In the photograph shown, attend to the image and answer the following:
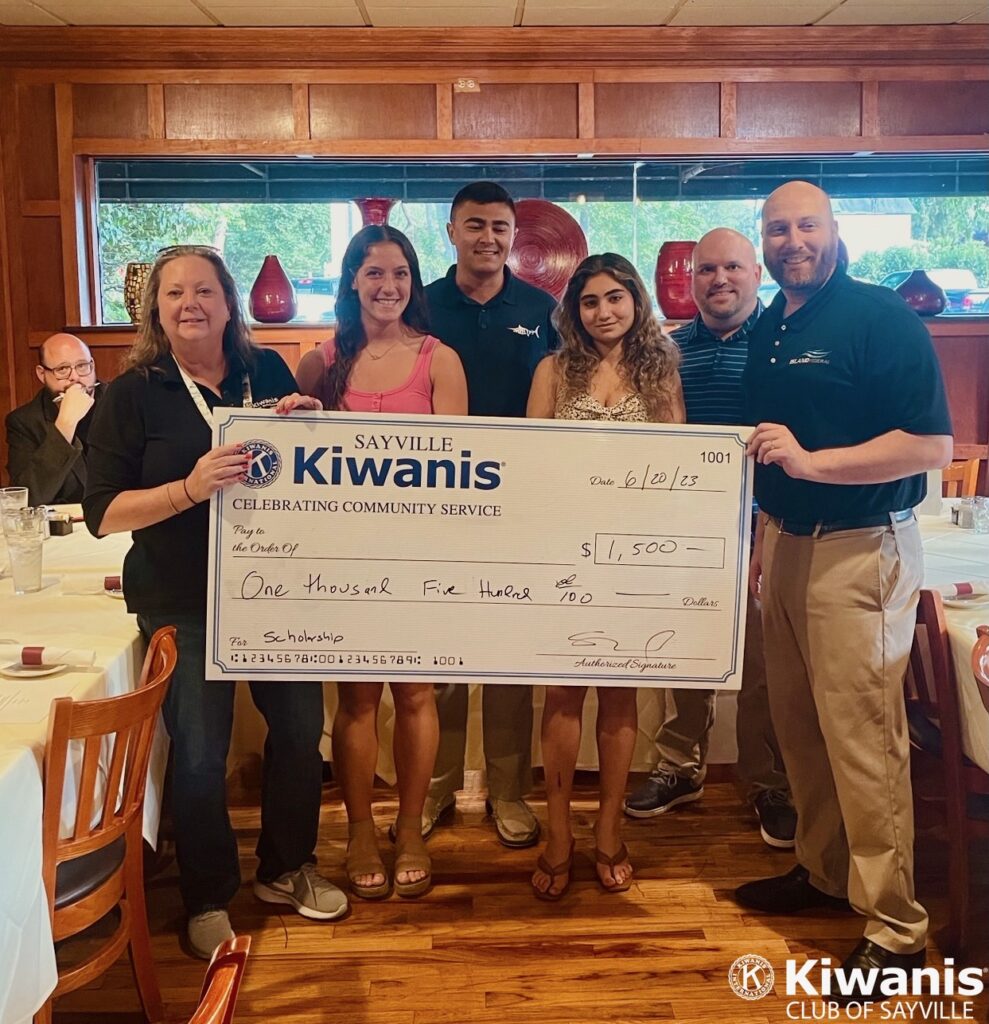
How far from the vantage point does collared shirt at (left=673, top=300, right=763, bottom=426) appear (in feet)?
7.95

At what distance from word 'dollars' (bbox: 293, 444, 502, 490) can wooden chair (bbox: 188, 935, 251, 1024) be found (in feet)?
4.22

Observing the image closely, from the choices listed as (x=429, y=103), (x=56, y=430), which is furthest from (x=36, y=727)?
(x=429, y=103)

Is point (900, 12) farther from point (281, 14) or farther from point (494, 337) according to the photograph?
point (494, 337)

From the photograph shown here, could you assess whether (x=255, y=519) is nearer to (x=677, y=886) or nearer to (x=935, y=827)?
(x=677, y=886)

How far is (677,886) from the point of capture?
2348 millimetres

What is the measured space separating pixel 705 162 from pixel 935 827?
337 cm

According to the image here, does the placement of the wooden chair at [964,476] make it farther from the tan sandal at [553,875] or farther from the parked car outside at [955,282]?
the tan sandal at [553,875]

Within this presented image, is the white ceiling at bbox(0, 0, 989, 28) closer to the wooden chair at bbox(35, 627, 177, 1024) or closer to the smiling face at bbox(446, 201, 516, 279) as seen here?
the smiling face at bbox(446, 201, 516, 279)

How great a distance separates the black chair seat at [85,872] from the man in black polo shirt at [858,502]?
4.70ft

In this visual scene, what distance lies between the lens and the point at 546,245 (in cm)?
425

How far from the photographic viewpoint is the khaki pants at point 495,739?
8.39ft

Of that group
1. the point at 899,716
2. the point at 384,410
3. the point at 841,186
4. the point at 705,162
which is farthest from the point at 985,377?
the point at 384,410

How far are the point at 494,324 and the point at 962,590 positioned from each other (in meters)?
1.30

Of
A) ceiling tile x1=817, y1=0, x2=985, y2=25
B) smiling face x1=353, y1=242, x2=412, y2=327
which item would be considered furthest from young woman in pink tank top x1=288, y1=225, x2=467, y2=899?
ceiling tile x1=817, y1=0, x2=985, y2=25
